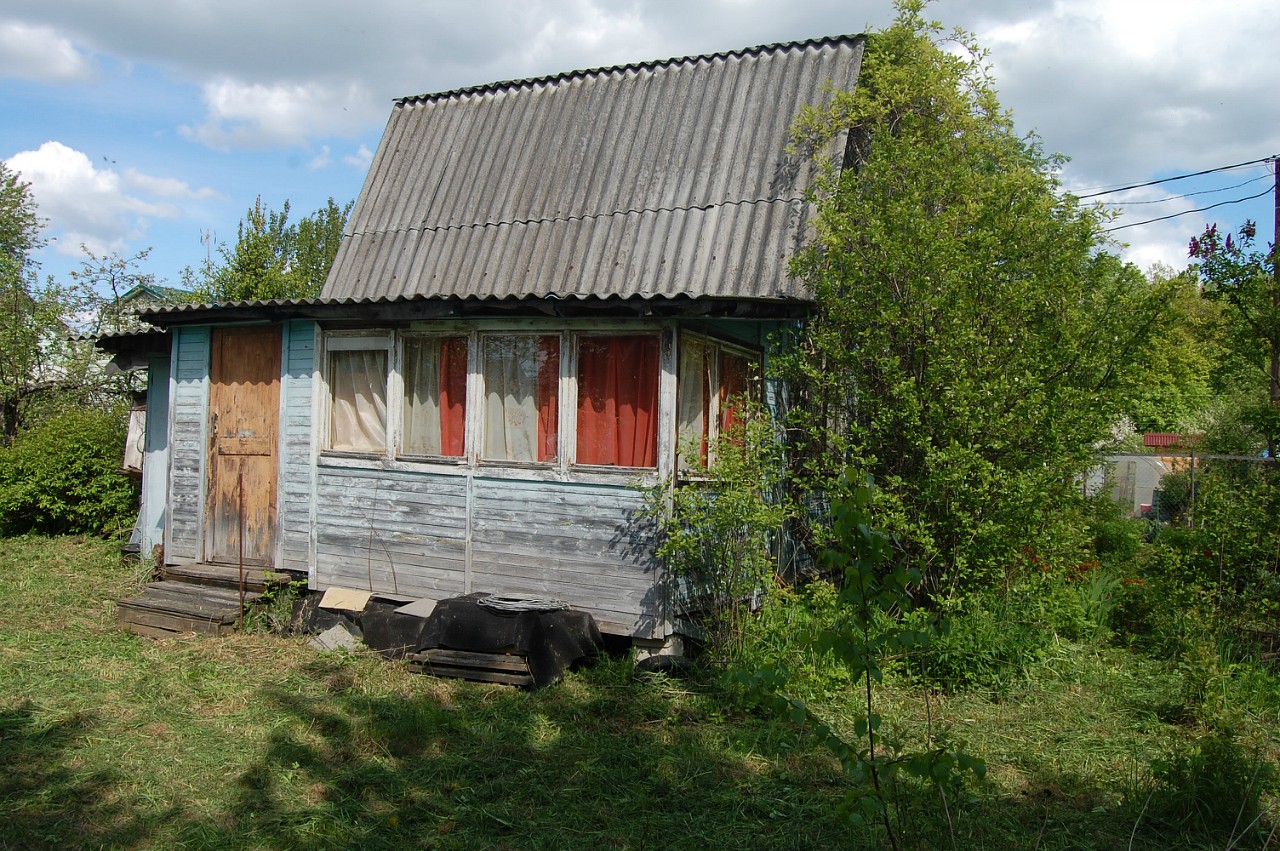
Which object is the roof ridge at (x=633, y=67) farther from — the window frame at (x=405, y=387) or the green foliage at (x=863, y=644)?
the green foliage at (x=863, y=644)

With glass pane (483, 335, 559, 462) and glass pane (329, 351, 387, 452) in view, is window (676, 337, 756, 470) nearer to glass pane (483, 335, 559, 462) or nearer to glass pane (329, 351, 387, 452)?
glass pane (483, 335, 559, 462)

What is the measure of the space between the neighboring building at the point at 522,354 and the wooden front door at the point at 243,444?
25 millimetres

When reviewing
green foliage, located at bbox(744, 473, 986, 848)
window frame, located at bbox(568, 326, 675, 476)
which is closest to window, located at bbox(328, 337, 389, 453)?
window frame, located at bbox(568, 326, 675, 476)

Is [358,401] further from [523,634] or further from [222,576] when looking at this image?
Result: [523,634]

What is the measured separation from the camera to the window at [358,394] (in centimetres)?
864

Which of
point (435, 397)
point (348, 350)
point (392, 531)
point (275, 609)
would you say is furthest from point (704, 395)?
point (275, 609)

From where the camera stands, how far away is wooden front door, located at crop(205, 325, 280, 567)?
9.16 m

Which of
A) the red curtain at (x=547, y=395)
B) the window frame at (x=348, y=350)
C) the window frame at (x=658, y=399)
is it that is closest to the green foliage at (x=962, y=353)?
the window frame at (x=658, y=399)

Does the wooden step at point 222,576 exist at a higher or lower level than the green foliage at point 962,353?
lower

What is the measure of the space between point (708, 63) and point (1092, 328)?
225 inches

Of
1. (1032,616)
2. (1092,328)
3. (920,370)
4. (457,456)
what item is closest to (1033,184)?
(1092,328)

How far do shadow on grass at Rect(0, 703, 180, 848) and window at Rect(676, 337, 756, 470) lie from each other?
169 inches

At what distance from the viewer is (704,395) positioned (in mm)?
8000

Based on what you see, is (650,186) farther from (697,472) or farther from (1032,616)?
(1032,616)
